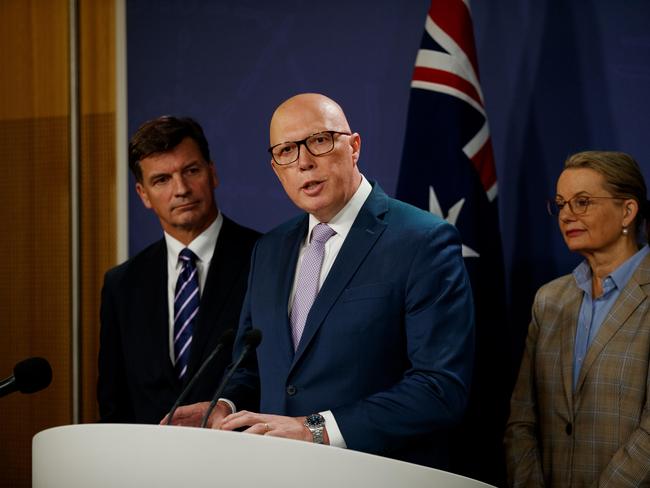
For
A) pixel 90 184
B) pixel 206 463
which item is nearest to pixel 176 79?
pixel 90 184

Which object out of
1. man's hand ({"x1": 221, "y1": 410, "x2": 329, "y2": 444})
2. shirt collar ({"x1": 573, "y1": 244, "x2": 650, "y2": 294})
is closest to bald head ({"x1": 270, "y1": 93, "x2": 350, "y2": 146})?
man's hand ({"x1": 221, "y1": 410, "x2": 329, "y2": 444})

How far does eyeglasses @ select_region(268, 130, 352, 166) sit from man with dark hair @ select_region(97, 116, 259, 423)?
2.21 ft

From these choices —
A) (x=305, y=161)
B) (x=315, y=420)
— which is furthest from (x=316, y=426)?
(x=305, y=161)

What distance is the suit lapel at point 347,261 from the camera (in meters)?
2.09

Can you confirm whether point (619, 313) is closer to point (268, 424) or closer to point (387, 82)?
point (268, 424)

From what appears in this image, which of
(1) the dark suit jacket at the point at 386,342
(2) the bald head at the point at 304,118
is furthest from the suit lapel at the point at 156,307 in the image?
(2) the bald head at the point at 304,118

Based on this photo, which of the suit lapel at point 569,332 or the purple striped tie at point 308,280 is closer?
the purple striped tie at point 308,280

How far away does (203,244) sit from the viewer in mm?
2840

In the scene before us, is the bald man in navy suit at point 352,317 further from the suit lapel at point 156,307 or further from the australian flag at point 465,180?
the australian flag at point 465,180

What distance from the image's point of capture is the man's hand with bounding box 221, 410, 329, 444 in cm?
169

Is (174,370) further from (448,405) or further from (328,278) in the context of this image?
(448,405)

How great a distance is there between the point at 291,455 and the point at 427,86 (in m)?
2.14

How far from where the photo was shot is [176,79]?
152 inches

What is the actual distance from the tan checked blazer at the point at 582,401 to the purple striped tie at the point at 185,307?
1.11 metres
